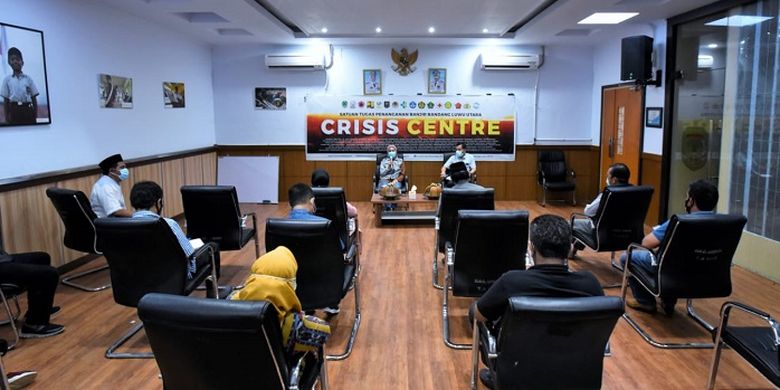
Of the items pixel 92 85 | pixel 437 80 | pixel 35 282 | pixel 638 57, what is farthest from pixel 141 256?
pixel 437 80

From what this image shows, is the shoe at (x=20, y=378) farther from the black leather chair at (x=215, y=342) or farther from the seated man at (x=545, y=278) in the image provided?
the seated man at (x=545, y=278)

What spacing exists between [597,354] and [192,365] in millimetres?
1523

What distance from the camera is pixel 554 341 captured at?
2.00 m

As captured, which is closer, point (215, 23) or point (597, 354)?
point (597, 354)

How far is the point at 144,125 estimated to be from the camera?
271 inches

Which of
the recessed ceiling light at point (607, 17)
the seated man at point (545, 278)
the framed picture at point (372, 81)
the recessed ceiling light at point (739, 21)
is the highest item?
the recessed ceiling light at point (607, 17)

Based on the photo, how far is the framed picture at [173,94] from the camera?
24.7ft

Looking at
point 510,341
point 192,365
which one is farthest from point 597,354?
point 192,365

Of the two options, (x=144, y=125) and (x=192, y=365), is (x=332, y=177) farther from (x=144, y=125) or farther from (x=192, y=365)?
(x=192, y=365)

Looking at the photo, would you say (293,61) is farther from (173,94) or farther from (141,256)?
(141,256)

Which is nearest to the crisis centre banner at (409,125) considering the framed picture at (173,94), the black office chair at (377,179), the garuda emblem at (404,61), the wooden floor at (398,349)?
the garuda emblem at (404,61)

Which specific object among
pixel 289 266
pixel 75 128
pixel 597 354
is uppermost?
Answer: pixel 75 128

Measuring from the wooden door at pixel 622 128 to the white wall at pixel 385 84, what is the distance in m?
0.69

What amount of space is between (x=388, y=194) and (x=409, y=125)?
8.45ft
